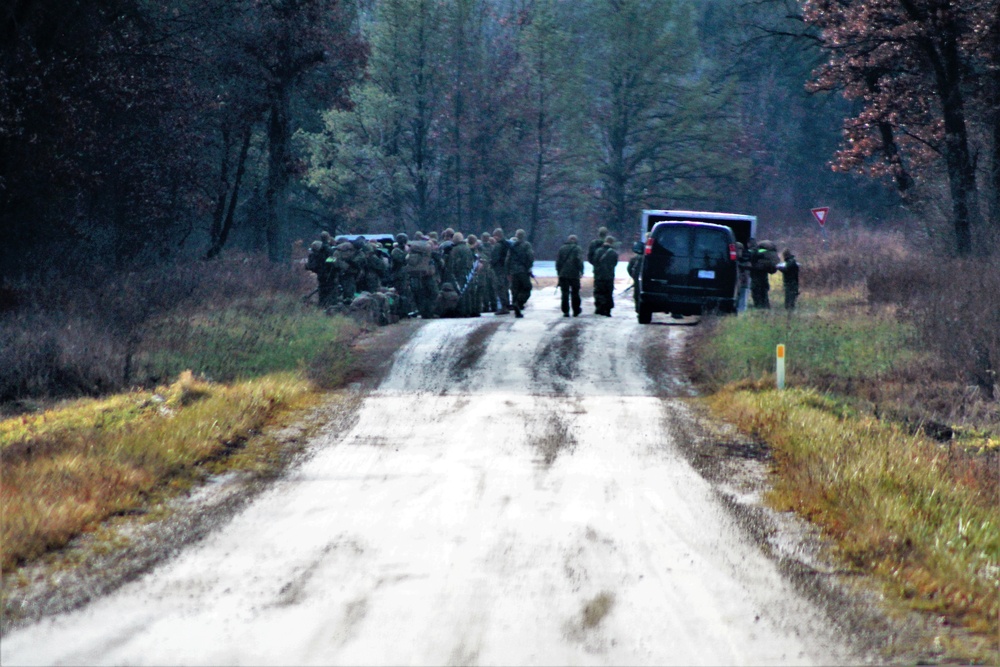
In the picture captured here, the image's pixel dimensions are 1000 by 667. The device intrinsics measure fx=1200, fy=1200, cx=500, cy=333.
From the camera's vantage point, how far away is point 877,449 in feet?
35.4

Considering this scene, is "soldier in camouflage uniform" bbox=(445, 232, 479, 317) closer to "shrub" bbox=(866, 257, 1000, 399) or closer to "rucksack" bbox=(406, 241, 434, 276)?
"rucksack" bbox=(406, 241, 434, 276)

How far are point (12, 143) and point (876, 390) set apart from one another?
1469 centimetres

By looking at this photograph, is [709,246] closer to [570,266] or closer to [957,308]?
[570,266]

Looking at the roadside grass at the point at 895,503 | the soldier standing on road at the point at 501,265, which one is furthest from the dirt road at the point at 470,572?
the soldier standing on road at the point at 501,265

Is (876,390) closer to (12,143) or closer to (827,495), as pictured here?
(827,495)

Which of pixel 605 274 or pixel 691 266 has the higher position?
pixel 691 266

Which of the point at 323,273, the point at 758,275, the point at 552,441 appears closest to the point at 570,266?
the point at 758,275

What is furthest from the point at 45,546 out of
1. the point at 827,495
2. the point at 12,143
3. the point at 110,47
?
the point at 110,47

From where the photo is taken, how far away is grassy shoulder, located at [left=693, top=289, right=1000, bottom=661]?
7328 millimetres

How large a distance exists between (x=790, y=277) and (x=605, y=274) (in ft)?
12.4

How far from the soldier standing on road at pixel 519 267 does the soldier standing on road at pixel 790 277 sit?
535 cm

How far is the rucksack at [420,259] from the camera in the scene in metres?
25.0

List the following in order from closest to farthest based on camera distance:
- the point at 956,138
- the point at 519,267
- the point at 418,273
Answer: the point at 418,273, the point at 519,267, the point at 956,138

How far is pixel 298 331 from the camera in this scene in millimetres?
19703
